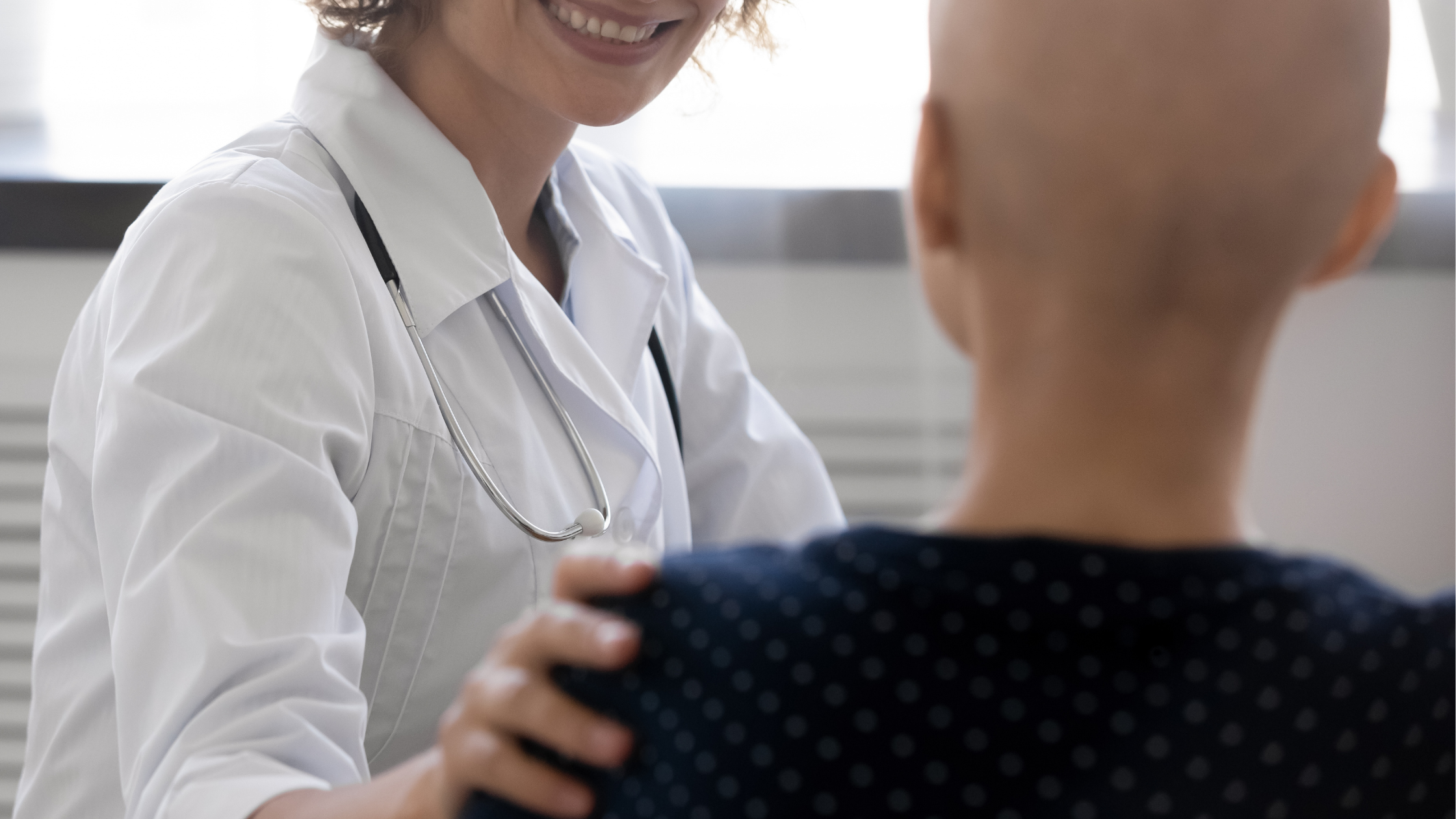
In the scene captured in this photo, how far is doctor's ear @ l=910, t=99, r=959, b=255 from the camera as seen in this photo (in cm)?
46

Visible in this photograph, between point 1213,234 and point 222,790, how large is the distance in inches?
19.7

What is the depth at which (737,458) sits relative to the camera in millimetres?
1069

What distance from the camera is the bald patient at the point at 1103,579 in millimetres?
415

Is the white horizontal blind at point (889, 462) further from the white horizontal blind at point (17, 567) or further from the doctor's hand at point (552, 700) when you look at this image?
the doctor's hand at point (552, 700)

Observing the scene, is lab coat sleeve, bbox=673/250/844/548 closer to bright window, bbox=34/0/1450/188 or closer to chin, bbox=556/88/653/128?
chin, bbox=556/88/653/128

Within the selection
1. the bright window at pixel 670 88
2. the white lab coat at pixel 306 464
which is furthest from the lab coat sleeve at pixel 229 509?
the bright window at pixel 670 88

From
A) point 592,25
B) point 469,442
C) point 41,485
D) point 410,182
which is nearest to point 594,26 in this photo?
point 592,25

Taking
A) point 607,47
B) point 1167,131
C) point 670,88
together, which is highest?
point 1167,131

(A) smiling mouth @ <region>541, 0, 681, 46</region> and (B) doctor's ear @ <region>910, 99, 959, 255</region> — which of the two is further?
(A) smiling mouth @ <region>541, 0, 681, 46</region>

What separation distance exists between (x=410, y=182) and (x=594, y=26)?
17 cm

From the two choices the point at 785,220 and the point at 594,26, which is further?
the point at 785,220

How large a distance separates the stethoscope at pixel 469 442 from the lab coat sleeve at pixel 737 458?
0.70 feet

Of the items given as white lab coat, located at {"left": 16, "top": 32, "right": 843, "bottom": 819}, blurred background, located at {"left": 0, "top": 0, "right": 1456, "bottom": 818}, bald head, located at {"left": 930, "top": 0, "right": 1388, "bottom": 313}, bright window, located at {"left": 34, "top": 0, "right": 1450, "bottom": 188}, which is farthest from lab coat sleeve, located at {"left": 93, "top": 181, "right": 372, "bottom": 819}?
bright window, located at {"left": 34, "top": 0, "right": 1450, "bottom": 188}

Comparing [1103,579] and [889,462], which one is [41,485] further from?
[1103,579]
